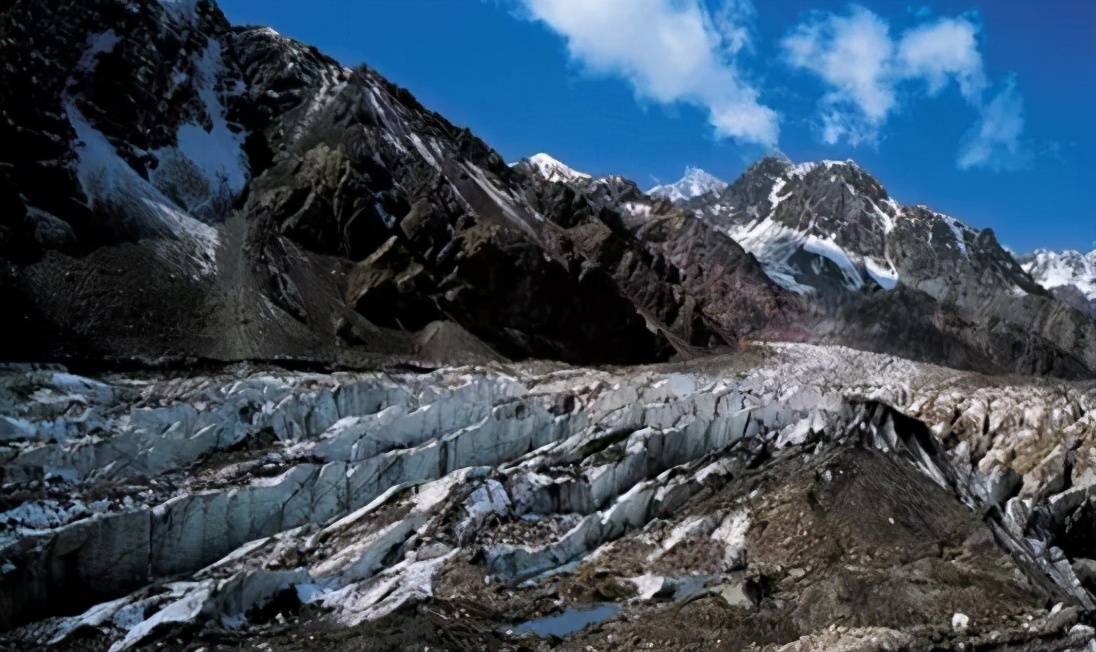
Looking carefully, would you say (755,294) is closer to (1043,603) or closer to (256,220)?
(256,220)

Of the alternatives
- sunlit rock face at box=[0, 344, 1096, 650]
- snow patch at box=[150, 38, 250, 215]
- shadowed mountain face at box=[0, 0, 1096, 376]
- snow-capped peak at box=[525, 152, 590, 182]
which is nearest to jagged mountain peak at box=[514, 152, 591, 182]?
snow-capped peak at box=[525, 152, 590, 182]

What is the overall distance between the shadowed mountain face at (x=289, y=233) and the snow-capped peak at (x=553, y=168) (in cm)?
5949

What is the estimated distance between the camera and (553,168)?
15825 cm

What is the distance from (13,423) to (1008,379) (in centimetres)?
4688

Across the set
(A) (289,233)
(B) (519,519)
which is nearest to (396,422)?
(B) (519,519)

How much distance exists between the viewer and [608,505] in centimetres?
2064

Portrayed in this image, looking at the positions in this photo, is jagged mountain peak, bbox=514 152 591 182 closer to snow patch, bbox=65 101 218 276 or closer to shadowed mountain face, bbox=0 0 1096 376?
shadowed mountain face, bbox=0 0 1096 376

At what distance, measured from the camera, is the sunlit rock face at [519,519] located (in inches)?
575

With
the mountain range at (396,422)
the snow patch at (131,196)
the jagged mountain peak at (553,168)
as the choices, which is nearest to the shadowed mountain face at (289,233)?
the snow patch at (131,196)

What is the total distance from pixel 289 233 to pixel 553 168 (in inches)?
4252

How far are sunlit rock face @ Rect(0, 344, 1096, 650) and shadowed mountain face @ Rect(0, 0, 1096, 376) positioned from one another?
11.7 m

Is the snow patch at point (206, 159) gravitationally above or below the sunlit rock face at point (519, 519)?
above

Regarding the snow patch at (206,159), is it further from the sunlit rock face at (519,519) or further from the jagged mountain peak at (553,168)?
the jagged mountain peak at (553,168)

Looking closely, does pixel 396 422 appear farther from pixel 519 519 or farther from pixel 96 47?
pixel 96 47
